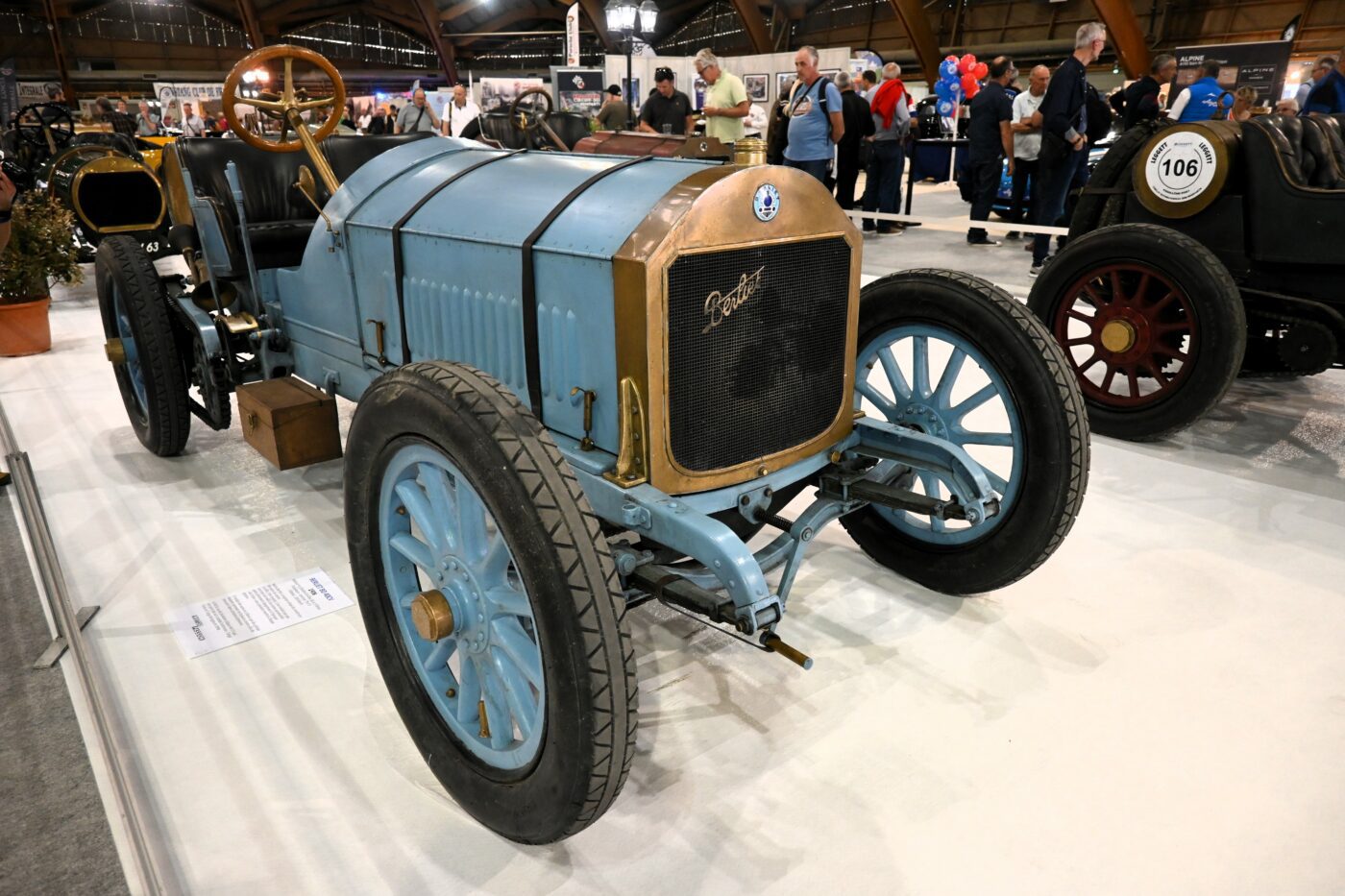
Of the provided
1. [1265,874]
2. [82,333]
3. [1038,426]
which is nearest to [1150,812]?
[1265,874]

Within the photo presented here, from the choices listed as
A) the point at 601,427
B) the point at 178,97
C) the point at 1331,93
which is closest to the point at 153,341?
the point at 601,427

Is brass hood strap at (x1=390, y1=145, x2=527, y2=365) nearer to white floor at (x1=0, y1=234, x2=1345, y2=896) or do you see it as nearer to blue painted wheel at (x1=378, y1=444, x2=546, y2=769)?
white floor at (x1=0, y1=234, x2=1345, y2=896)

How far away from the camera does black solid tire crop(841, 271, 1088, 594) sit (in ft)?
7.61

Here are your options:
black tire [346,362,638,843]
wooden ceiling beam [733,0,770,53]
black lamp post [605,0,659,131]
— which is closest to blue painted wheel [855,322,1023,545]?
black tire [346,362,638,843]

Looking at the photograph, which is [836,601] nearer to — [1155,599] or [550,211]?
[1155,599]

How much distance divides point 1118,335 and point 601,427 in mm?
2858

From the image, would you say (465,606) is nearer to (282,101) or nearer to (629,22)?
(282,101)

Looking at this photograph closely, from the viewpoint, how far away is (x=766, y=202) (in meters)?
2.04

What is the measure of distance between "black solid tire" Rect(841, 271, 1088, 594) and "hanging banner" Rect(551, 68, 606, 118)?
11.9 metres

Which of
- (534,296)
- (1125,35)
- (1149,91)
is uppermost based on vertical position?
(1125,35)

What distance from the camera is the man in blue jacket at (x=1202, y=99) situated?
7.71m

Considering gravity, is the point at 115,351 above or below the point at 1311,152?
below

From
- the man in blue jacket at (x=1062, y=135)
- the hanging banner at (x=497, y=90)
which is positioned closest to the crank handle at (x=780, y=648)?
the man in blue jacket at (x=1062, y=135)

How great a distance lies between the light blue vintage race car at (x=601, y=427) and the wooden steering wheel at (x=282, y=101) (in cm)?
19
